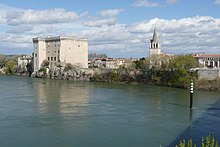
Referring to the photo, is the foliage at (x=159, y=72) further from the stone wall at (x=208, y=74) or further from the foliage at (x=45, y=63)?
the foliage at (x=45, y=63)

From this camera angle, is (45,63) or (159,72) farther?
(45,63)

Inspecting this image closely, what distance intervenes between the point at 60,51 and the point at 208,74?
84.8ft

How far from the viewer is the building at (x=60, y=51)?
4994 cm

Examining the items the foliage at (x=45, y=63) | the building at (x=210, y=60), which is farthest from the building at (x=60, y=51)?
the building at (x=210, y=60)

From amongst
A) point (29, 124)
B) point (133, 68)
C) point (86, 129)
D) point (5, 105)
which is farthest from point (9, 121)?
point (133, 68)

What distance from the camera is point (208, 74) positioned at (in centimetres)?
3019

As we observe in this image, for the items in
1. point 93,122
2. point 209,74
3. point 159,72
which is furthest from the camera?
point 159,72

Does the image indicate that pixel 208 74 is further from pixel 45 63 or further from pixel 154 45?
pixel 45 63

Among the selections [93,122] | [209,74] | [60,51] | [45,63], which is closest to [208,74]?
[209,74]

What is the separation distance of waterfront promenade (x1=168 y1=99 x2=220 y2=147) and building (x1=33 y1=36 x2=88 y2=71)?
118 ft

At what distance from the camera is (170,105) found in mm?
18328

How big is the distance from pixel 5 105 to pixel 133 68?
22.1m

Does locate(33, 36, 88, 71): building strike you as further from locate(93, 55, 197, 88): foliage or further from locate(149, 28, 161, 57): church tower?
locate(149, 28, 161, 57): church tower

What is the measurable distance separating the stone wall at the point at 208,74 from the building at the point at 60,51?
2407 centimetres
